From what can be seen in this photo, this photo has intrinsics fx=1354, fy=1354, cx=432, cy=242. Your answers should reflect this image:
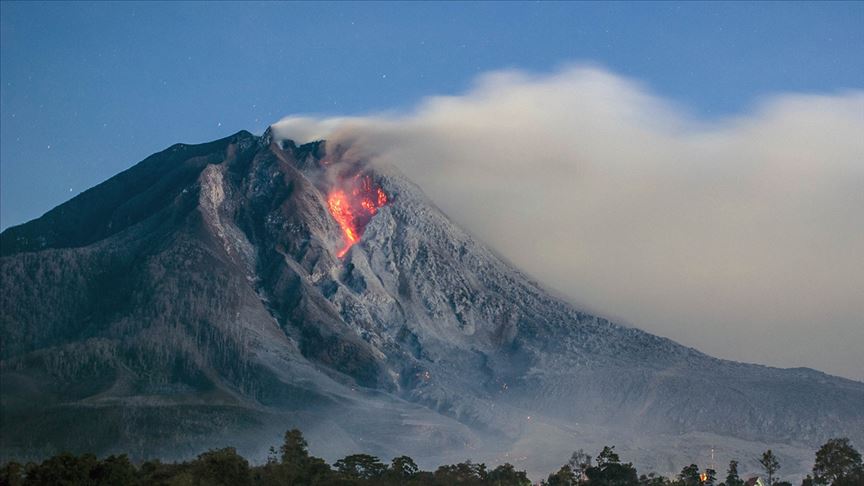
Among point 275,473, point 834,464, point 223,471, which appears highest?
point 834,464

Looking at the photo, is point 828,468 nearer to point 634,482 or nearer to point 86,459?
point 634,482

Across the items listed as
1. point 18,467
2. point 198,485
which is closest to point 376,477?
point 198,485

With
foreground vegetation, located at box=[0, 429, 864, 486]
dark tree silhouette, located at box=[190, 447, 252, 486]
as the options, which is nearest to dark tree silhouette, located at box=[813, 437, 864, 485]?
foreground vegetation, located at box=[0, 429, 864, 486]

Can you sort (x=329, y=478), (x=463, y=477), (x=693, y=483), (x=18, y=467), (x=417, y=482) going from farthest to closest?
(x=693, y=483) < (x=463, y=477) < (x=417, y=482) < (x=329, y=478) < (x=18, y=467)

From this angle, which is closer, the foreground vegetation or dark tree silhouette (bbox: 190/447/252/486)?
the foreground vegetation

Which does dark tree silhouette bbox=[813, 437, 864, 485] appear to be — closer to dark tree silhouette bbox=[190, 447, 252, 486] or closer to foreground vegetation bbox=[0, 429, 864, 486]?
foreground vegetation bbox=[0, 429, 864, 486]

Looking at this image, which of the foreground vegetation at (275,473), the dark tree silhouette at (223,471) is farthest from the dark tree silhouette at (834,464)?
the dark tree silhouette at (223,471)

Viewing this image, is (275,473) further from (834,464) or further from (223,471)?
(834,464)

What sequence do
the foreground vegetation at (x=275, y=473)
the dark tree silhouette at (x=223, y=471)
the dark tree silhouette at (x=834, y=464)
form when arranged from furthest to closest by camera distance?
the dark tree silhouette at (x=834, y=464)
the dark tree silhouette at (x=223, y=471)
the foreground vegetation at (x=275, y=473)

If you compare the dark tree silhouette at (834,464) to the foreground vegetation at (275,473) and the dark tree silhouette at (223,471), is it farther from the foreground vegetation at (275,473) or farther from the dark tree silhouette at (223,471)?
the dark tree silhouette at (223,471)

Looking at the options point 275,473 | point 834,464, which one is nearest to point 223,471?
point 275,473

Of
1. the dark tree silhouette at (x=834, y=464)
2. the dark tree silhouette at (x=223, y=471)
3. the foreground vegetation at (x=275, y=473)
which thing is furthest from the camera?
the dark tree silhouette at (x=834, y=464)
